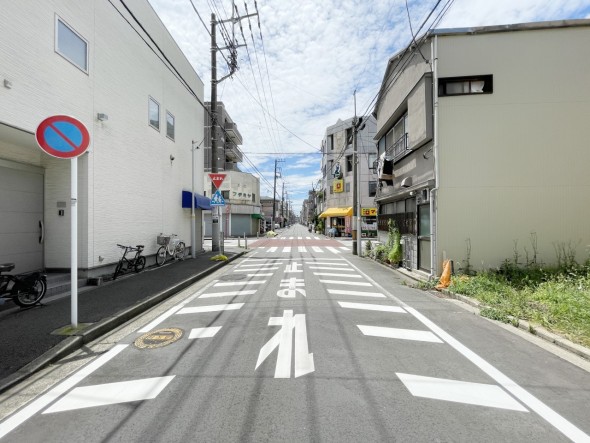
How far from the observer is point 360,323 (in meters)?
5.11

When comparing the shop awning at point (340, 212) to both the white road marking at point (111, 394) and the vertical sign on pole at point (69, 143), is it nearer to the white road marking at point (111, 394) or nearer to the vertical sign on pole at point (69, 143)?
the vertical sign on pole at point (69, 143)

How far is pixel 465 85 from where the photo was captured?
8.73m

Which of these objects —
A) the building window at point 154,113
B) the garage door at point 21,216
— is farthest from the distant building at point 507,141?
the garage door at point 21,216

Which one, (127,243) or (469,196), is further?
(127,243)

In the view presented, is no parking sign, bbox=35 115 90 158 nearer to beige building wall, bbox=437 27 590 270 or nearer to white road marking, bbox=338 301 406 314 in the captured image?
white road marking, bbox=338 301 406 314

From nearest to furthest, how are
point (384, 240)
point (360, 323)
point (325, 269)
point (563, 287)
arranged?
point (360, 323) < point (563, 287) < point (325, 269) < point (384, 240)

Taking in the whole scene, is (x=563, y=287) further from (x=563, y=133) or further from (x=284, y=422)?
(x=284, y=422)

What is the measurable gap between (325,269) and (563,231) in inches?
281

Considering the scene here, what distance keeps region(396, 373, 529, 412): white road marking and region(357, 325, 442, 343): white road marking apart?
1.21 metres

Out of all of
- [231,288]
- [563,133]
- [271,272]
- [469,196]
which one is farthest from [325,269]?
[563,133]

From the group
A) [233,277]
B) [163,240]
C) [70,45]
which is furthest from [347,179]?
[70,45]

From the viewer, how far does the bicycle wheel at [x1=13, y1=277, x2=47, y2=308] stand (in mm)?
5531

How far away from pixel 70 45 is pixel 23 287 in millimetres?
5672

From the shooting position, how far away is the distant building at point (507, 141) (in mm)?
8242
